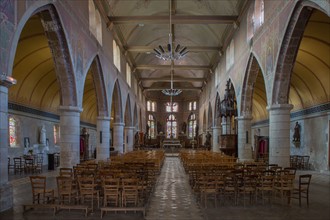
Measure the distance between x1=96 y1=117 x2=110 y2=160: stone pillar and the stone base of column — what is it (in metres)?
14.3

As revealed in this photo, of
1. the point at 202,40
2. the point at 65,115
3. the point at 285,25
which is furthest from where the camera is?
the point at 202,40

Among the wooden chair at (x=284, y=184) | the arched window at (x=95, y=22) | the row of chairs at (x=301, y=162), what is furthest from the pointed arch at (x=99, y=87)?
Result: the wooden chair at (x=284, y=184)

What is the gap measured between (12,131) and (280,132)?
15992mm

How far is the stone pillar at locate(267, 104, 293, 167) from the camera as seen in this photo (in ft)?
49.2

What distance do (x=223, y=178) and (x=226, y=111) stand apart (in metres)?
14.1

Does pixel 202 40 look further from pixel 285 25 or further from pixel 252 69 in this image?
pixel 285 25

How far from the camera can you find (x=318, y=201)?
10742 mm

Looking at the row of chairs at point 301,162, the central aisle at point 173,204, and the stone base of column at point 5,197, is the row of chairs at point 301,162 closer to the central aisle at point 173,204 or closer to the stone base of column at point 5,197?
the central aisle at point 173,204

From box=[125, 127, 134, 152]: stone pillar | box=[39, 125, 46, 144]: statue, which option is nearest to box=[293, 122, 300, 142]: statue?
box=[125, 127, 134, 152]: stone pillar

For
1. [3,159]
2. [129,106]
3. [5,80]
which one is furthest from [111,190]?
[129,106]

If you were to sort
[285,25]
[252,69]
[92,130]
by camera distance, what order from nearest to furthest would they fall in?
[285,25], [252,69], [92,130]

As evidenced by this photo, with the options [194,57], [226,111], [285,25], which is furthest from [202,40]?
[285,25]

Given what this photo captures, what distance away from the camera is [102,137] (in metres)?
23.5

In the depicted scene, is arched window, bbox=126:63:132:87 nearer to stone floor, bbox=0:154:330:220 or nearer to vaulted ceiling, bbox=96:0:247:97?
vaulted ceiling, bbox=96:0:247:97
